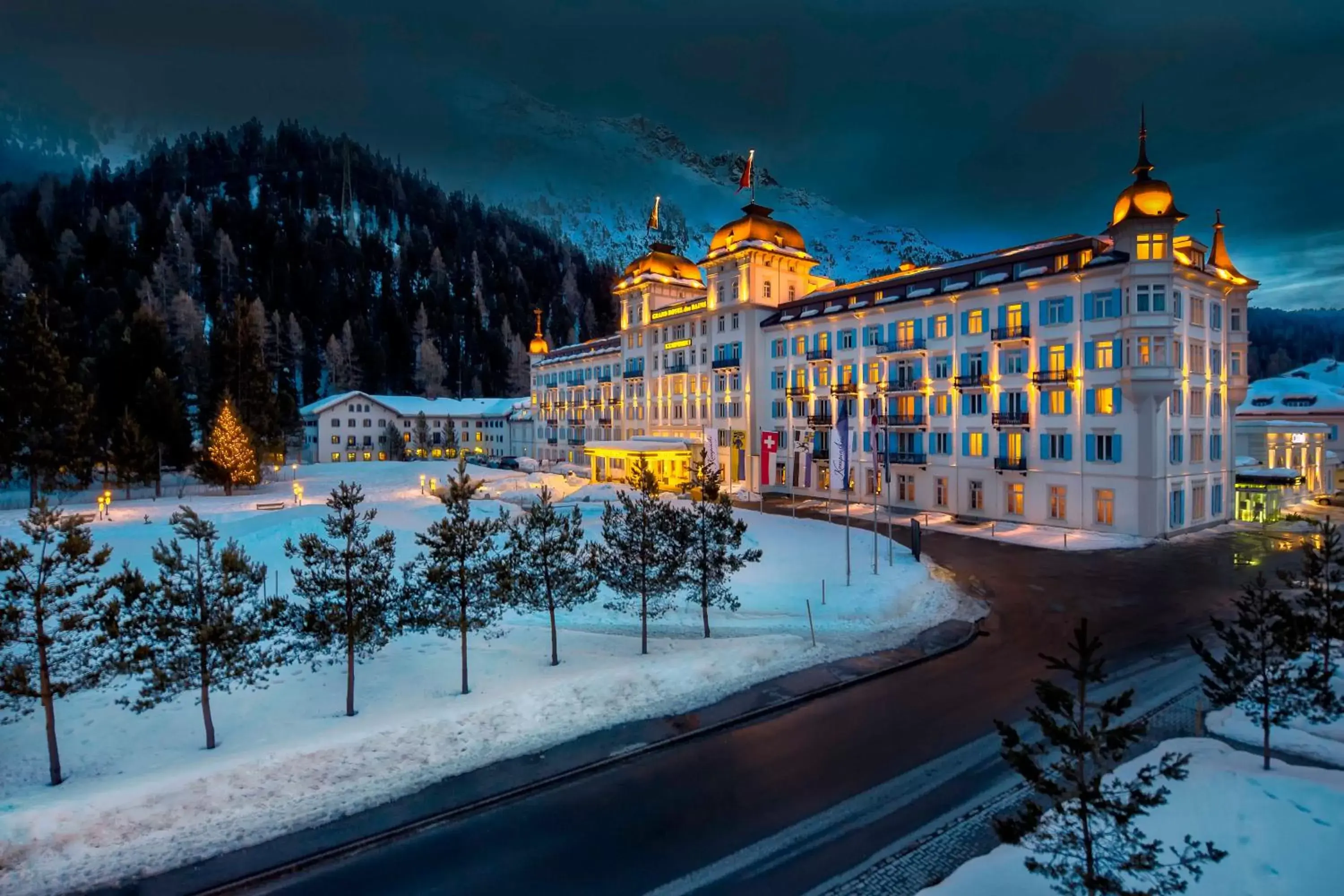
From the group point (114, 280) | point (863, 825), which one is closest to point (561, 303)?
point (114, 280)

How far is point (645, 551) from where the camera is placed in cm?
2016

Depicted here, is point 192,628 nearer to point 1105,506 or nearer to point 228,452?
point 1105,506

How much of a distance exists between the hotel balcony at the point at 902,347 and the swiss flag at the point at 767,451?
33.2 feet

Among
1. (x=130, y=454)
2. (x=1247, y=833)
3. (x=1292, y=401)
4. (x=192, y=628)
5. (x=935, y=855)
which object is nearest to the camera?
(x=1247, y=833)

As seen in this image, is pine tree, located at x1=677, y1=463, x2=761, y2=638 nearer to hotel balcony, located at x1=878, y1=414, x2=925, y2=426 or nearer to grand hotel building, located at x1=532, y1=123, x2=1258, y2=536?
grand hotel building, located at x1=532, y1=123, x2=1258, y2=536

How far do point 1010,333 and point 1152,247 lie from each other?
27.4 feet

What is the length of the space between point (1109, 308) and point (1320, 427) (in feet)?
98.3

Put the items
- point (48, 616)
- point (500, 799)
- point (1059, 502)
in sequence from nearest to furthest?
point (500, 799) → point (48, 616) → point (1059, 502)

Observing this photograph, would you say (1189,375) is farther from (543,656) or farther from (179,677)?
(179,677)

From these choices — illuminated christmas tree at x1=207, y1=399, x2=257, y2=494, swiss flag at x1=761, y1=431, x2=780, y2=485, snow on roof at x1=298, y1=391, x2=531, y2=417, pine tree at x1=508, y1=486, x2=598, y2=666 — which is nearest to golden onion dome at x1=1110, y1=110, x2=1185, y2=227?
swiss flag at x1=761, y1=431, x2=780, y2=485

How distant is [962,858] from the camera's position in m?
10.3

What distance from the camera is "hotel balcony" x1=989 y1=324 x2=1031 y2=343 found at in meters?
42.2

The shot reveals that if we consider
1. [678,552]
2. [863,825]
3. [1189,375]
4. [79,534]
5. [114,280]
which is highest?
[114,280]

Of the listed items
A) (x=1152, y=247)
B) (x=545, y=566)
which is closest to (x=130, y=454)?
(x=545, y=566)
